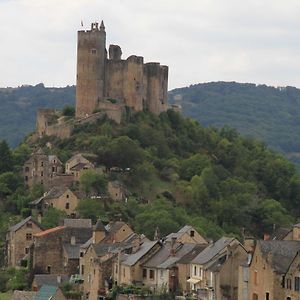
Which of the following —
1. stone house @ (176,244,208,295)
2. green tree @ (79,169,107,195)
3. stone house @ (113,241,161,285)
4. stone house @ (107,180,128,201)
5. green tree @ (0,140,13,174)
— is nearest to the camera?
stone house @ (176,244,208,295)

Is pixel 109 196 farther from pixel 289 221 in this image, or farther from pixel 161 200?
pixel 289 221

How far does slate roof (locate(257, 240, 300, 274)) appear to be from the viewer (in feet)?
214

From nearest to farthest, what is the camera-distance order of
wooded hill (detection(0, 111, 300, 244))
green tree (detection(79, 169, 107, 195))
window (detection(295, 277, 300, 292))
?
1. window (detection(295, 277, 300, 292))
2. wooded hill (detection(0, 111, 300, 244))
3. green tree (detection(79, 169, 107, 195))

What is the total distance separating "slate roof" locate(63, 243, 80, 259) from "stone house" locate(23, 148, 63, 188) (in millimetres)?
29731

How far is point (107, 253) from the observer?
83.1 m

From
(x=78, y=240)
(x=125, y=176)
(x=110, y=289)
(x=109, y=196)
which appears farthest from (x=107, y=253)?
(x=125, y=176)

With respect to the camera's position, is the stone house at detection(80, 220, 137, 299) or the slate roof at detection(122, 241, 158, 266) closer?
the slate roof at detection(122, 241, 158, 266)

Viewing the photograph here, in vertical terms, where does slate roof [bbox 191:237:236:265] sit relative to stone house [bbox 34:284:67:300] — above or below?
above

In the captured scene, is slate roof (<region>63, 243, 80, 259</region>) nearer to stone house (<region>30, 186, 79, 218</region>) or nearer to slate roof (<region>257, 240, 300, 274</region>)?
stone house (<region>30, 186, 79, 218</region>)

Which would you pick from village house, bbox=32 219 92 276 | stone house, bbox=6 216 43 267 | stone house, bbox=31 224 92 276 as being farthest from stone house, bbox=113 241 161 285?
stone house, bbox=6 216 43 267

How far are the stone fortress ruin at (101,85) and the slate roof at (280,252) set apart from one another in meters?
65.2

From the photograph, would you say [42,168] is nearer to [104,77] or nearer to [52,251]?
[104,77]

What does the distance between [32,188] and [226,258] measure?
51.8 metres

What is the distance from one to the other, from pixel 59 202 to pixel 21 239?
14221 mm
